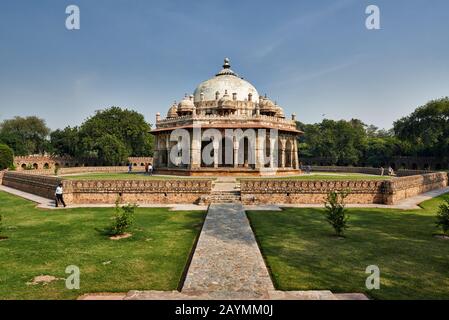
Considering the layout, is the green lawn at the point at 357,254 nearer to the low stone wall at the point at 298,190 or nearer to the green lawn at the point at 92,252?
the green lawn at the point at 92,252

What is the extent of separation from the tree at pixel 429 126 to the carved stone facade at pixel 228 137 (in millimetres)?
23052

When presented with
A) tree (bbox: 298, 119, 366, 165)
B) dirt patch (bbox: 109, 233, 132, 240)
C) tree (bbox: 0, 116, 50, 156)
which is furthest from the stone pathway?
tree (bbox: 0, 116, 50, 156)

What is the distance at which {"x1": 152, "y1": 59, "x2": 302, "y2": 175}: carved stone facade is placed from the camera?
32.1 metres

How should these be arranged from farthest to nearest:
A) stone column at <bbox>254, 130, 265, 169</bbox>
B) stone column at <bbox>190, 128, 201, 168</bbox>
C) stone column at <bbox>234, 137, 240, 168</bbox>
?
stone column at <bbox>190, 128, 201, 168</bbox>
stone column at <bbox>254, 130, 265, 169</bbox>
stone column at <bbox>234, 137, 240, 168</bbox>

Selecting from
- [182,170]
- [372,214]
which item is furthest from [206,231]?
[182,170]

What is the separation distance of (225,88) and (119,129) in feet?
81.1

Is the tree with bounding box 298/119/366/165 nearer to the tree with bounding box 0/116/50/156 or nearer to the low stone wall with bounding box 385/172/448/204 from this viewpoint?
the low stone wall with bounding box 385/172/448/204

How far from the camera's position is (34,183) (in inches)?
929

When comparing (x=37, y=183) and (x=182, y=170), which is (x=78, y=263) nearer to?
(x=37, y=183)

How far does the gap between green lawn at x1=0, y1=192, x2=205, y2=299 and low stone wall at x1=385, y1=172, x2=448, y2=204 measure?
10869mm

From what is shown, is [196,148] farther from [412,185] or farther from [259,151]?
[412,185]

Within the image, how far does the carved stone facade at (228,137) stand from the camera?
32094 mm

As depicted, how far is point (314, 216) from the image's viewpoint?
47.8 feet

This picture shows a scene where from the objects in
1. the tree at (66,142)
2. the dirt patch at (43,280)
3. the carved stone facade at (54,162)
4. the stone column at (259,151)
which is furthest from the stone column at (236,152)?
the tree at (66,142)
